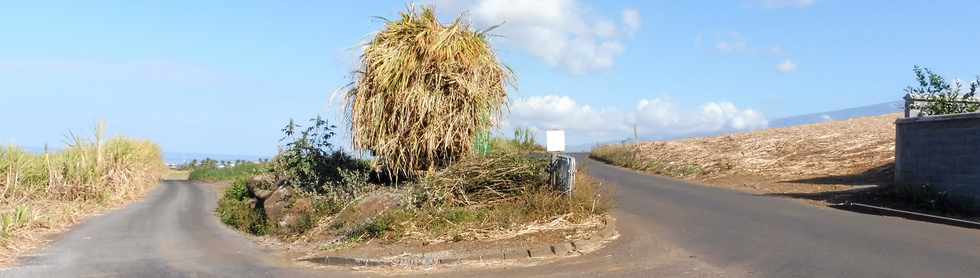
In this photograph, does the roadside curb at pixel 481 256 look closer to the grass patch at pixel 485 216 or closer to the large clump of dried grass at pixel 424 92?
the grass patch at pixel 485 216

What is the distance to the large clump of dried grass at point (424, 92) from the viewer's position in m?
14.5

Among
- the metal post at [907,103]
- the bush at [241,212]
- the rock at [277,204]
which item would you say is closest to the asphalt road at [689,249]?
the bush at [241,212]

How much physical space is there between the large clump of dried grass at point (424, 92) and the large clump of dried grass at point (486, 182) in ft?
4.09

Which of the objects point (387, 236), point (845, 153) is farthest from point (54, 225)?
point (845, 153)

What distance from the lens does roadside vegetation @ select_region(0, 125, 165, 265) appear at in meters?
15.5

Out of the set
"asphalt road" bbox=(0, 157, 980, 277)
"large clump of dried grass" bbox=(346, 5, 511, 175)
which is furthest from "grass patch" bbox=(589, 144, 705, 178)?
"large clump of dried grass" bbox=(346, 5, 511, 175)

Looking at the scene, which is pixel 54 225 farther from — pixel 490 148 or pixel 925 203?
pixel 925 203

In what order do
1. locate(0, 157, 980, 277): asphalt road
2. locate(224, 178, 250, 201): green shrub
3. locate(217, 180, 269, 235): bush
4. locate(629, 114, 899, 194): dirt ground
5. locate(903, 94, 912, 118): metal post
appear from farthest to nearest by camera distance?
locate(224, 178, 250, 201): green shrub → locate(629, 114, 899, 194): dirt ground → locate(903, 94, 912, 118): metal post → locate(217, 180, 269, 235): bush → locate(0, 157, 980, 277): asphalt road

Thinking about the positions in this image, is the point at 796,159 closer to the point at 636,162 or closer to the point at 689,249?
the point at 636,162

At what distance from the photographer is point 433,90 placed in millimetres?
14578

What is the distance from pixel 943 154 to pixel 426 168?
973 centimetres

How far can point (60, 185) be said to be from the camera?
22594 mm

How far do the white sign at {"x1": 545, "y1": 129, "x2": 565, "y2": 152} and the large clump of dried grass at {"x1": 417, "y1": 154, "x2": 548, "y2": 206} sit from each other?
19.5 inches

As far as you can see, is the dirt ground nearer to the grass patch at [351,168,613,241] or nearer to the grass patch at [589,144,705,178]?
the grass patch at [589,144,705,178]
